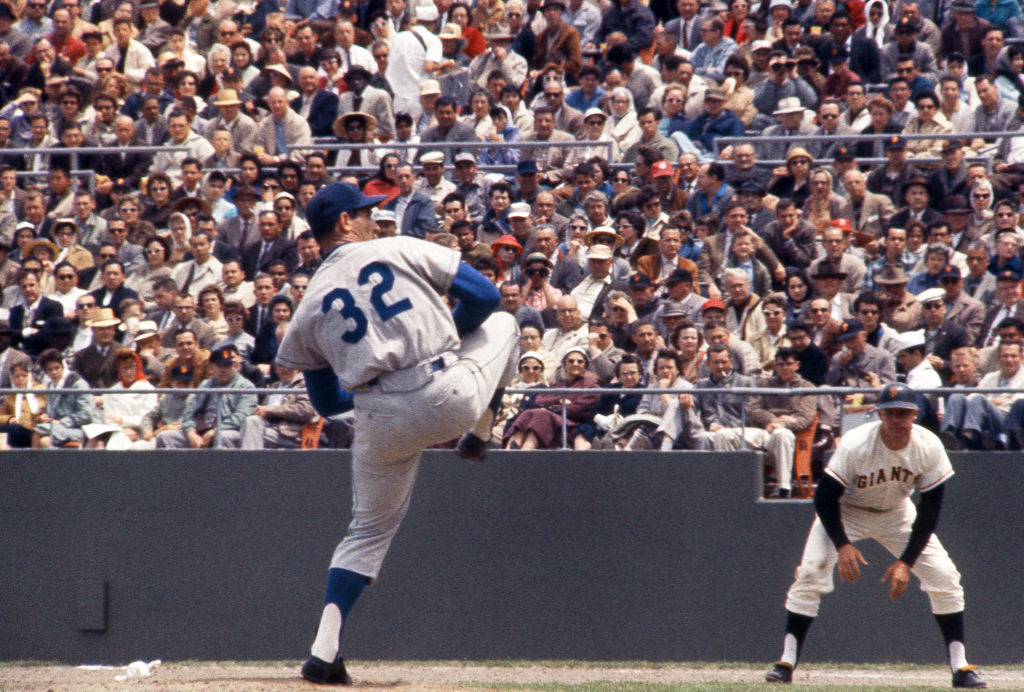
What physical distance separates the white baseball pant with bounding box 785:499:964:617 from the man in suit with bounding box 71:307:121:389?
5.10 metres

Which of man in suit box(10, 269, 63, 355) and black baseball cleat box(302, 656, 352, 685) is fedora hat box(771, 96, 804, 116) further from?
black baseball cleat box(302, 656, 352, 685)

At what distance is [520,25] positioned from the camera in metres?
14.5

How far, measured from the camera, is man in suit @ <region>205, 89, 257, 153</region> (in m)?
12.8

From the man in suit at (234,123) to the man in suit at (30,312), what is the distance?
9.50ft

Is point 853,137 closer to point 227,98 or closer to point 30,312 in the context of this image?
point 227,98

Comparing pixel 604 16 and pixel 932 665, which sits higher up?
pixel 604 16

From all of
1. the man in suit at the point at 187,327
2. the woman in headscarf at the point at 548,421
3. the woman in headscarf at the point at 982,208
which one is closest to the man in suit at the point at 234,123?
the man in suit at the point at 187,327

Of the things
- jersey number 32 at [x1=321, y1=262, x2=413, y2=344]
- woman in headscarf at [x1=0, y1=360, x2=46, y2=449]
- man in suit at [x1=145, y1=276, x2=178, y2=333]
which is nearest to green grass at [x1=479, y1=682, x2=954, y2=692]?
jersey number 32 at [x1=321, y1=262, x2=413, y2=344]

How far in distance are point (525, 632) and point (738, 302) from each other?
3054 mm

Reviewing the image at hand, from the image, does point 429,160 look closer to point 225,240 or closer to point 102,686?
point 225,240

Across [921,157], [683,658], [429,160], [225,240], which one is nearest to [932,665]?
[683,658]

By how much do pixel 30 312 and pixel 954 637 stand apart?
7961 mm

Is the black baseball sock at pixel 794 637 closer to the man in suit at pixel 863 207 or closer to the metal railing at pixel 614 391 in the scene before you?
the metal railing at pixel 614 391

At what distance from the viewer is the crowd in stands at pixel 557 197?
26.8 ft
